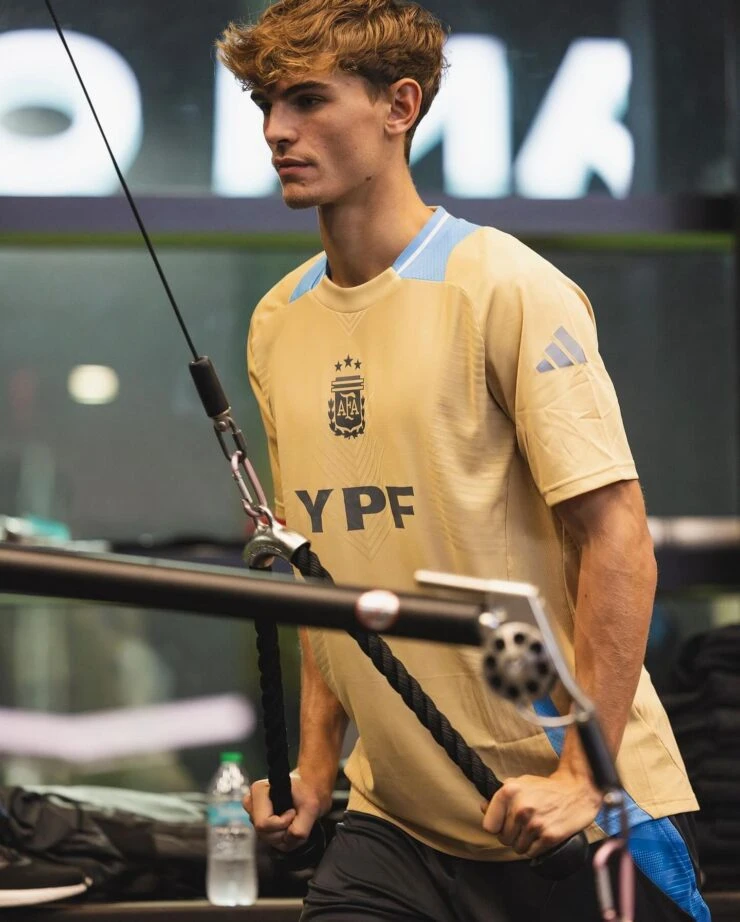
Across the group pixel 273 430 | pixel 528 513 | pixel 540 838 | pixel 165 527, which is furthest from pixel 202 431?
pixel 540 838

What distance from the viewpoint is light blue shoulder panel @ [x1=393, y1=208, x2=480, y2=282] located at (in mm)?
1715

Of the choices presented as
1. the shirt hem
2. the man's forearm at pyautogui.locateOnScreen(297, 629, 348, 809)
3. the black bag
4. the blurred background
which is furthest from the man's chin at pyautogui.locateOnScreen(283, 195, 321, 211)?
the blurred background

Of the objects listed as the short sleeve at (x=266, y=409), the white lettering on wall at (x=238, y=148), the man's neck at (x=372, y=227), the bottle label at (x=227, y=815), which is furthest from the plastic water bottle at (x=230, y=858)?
the white lettering on wall at (x=238, y=148)

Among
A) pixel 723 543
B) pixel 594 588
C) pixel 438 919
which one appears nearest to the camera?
pixel 594 588

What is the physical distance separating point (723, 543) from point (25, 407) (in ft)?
5.93

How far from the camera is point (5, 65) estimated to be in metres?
3.72

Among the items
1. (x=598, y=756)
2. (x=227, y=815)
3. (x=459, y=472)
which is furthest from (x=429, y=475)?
(x=227, y=815)

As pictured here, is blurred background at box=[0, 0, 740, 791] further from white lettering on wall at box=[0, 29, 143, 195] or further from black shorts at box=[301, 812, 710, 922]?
black shorts at box=[301, 812, 710, 922]

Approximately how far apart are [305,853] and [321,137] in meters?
0.86

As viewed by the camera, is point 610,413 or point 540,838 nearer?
point 540,838

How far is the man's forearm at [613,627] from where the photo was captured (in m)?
1.54

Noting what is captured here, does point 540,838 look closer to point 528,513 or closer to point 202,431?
point 528,513

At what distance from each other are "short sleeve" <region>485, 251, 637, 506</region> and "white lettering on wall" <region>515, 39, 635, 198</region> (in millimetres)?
2236

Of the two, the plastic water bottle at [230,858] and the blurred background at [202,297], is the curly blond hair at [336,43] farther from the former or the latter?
the blurred background at [202,297]
